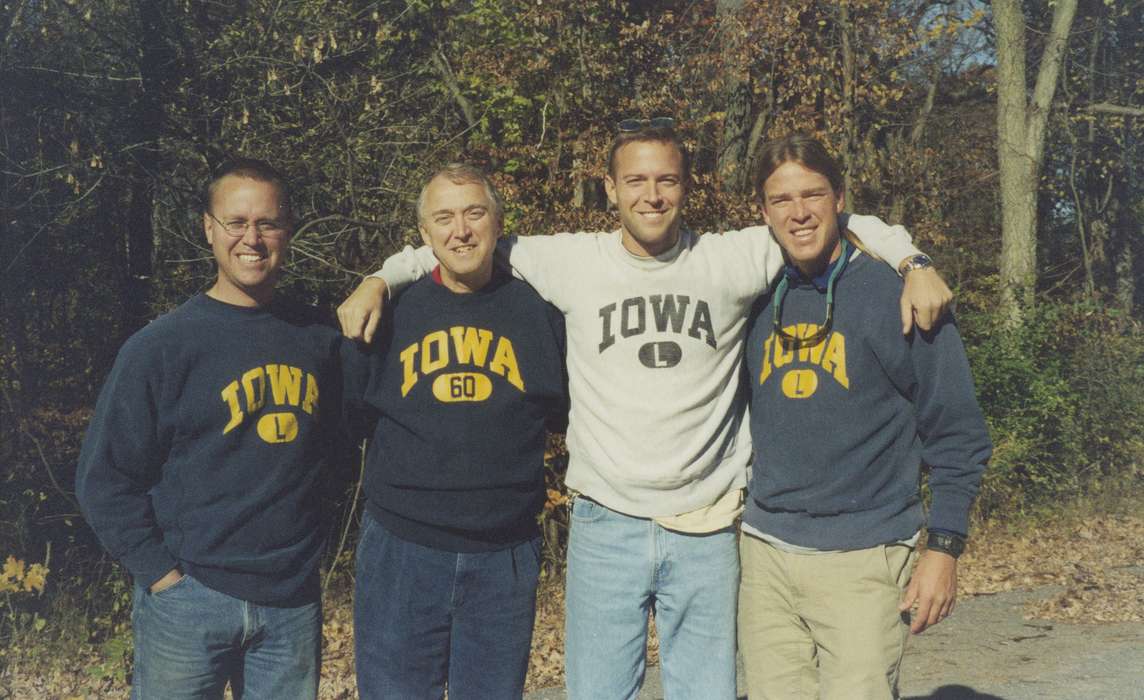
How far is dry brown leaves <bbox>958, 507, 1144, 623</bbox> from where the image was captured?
7.27m

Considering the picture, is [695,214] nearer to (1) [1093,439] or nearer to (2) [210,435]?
(2) [210,435]

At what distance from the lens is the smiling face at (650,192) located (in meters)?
3.13

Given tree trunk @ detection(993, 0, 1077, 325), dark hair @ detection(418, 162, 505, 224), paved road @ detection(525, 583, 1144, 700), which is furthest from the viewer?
tree trunk @ detection(993, 0, 1077, 325)

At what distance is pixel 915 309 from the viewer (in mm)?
2959

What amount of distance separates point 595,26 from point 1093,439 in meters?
7.26

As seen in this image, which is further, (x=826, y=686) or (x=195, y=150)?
(x=195, y=150)

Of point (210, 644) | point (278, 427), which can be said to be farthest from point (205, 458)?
point (210, 644)

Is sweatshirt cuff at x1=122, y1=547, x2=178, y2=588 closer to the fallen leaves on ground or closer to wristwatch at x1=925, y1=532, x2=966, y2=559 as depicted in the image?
wristwatch at x1=925, y1=532, x2=966, y2=559

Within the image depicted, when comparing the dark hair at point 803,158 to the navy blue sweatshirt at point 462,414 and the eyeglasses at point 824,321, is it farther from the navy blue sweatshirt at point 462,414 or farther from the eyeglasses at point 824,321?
the navy blue sweatshirt at point 462,414

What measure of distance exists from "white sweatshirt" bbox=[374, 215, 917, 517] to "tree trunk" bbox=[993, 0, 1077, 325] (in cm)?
968

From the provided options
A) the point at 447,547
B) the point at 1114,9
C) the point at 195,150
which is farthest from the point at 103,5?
the point at 1114,9

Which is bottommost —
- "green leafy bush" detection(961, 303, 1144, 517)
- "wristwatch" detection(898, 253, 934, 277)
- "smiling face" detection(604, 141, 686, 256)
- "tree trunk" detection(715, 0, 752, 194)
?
"green leafy bush" detection(961, 303, 1144, 517)

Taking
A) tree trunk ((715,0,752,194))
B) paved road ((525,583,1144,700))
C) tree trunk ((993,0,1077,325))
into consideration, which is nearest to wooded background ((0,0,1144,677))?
tree trunk ((715,0,752,194))

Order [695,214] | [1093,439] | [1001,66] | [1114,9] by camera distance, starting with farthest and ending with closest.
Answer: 1. [1114,9]
2. [1001,66]
3. [1093,439]
4. [695,214]
